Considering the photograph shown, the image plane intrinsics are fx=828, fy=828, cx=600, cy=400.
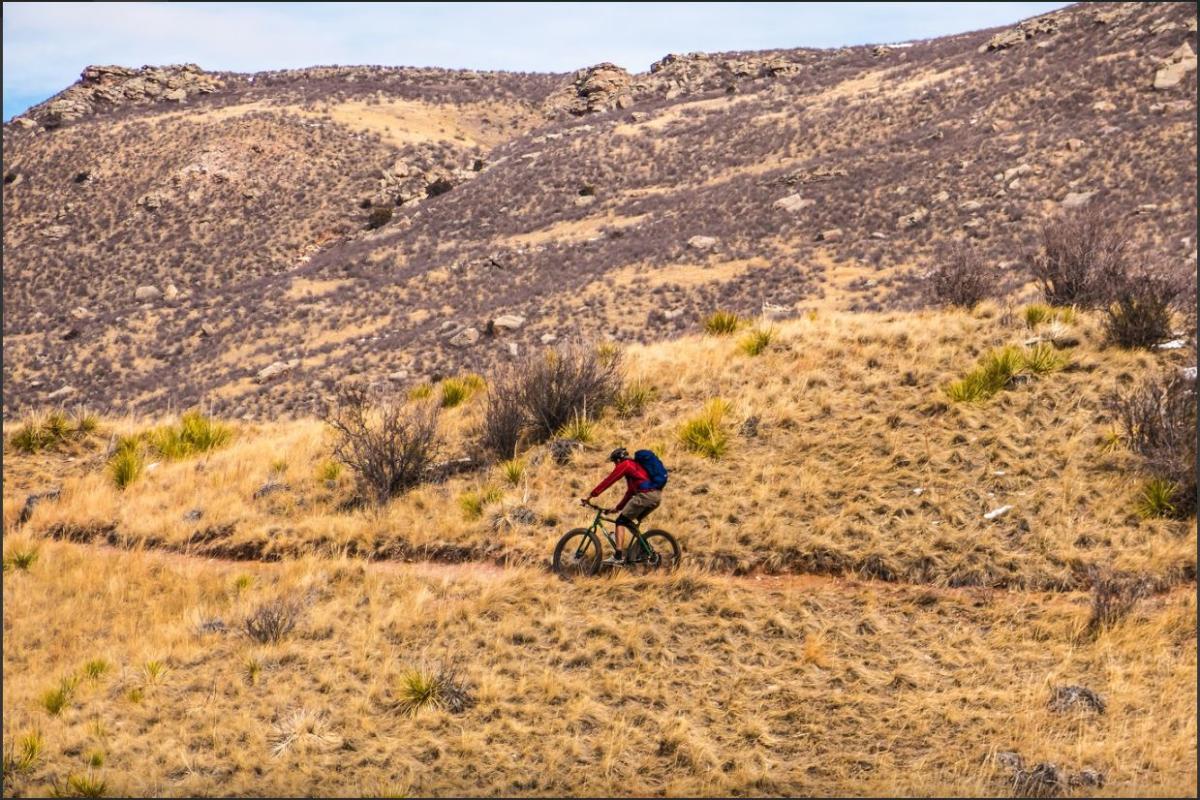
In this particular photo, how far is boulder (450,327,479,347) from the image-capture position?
3228cm

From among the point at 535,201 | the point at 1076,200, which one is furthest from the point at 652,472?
the point at 535,201

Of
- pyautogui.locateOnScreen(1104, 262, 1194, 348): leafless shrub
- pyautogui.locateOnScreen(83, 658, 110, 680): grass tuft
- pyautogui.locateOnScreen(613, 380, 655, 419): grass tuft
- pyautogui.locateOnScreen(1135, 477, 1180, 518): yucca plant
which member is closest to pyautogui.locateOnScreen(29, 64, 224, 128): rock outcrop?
pyautogui.locateOnScreen(613, 380, 655, 419): grass tuft

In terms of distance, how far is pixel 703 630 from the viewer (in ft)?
27.8

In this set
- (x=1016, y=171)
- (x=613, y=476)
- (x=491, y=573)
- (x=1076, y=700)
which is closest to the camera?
(x=1076, y=700)

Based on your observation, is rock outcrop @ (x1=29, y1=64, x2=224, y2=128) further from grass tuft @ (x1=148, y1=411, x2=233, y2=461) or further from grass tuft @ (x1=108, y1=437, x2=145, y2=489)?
grass tuft @ (x1=108, y1=437, x2=145, y2=489)

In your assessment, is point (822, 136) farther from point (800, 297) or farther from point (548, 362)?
point (548, 362)

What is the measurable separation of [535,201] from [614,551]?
157 ft

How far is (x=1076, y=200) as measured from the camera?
35062mm

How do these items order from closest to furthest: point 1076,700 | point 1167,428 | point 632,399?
point 1076,700 < point 1167,428 < point 632,399

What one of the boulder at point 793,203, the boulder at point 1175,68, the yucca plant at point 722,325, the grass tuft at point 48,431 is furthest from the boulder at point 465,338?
the boulder at point 1175,68

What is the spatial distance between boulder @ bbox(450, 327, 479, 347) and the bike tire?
2331 centimetres

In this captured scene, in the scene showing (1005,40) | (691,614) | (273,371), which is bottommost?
(691,614)

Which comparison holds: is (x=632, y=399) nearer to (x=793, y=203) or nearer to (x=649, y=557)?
(x=649, y=557)

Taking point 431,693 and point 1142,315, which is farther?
point 1142,315
